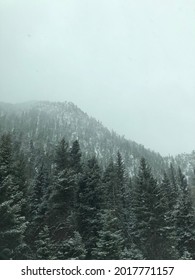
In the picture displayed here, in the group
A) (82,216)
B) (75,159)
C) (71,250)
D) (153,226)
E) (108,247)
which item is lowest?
(71,250)

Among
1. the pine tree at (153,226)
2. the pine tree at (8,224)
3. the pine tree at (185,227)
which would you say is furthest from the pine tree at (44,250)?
the pine tree at (185,227)

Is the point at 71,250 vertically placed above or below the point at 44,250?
above

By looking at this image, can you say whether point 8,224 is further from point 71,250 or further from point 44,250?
point 71,250

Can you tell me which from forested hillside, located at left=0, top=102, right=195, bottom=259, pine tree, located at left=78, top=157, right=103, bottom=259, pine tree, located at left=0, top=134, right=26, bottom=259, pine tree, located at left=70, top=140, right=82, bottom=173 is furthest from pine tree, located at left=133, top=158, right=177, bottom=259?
pine tree, located at left=0, top=134, right=26, bottom=259

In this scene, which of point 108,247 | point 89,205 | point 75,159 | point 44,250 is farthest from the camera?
point 75,159

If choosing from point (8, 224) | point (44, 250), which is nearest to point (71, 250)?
point (44, 250)

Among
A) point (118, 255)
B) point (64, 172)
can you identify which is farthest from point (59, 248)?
point (64, 172)

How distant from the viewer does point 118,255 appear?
25.7m

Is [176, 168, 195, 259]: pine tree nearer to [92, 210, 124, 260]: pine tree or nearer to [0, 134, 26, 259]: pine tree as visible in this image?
[92, 210, 124, 260]: pine tree

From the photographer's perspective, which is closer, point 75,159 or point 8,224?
point 8,224
